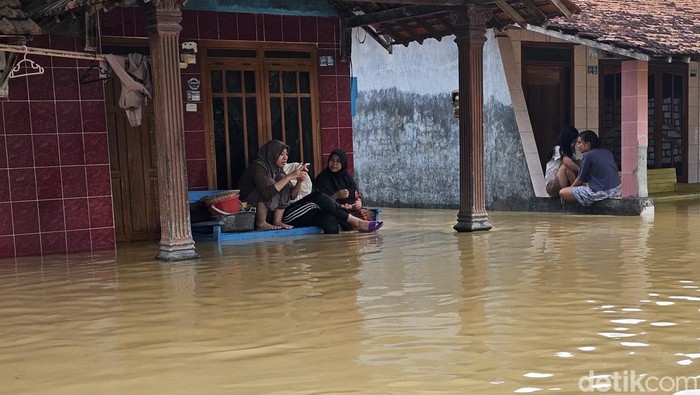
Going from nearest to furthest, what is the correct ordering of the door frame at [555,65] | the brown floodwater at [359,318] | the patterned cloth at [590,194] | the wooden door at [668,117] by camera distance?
the brown floodwater at [359,318] < the patterned cloth at [590,194] < the door frame at [555,65] < the wooden door at [668,117]

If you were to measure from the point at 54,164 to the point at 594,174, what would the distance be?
7.92 metres

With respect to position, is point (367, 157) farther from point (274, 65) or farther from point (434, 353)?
point (434, 353)

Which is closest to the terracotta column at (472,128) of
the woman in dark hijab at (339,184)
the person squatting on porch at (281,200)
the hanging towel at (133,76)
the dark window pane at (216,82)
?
the person squatting on porch at (281,200)

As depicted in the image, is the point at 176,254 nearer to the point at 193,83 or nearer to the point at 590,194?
the point at 193,83

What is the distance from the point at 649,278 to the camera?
6.87 metres

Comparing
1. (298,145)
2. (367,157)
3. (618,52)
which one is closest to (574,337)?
(298,145)

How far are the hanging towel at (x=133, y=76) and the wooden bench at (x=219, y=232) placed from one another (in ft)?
5.99

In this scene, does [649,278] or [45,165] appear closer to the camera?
[649,278]

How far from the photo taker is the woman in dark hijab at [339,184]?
36.9 feet

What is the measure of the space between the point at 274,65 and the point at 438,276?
5.30 meters

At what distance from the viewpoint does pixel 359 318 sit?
5.70 metres

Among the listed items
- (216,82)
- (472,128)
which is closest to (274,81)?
(216,82)

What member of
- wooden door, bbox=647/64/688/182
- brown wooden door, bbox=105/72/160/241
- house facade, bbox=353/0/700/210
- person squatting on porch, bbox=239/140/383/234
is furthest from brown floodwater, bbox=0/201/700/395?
wooden door, bbox=647/64/688/182

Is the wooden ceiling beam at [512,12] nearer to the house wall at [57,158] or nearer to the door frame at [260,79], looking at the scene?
the door frame at [260,79]
